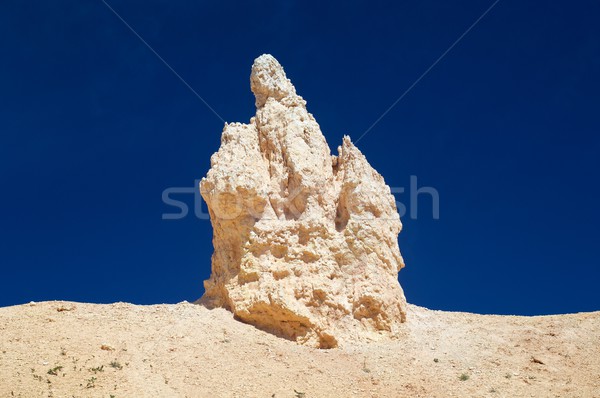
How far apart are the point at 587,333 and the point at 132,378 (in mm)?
14908

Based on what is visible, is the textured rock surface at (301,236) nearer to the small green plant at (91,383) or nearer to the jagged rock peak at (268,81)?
the jagged rock peak at (268,81)

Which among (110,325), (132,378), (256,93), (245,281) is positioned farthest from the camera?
(256,93)

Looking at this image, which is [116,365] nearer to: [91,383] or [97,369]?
[97,369]

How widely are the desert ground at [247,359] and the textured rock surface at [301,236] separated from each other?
0.87m

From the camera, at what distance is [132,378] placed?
16.3 meters

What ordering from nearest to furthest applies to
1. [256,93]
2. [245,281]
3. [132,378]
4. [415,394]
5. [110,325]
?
[132,378]
[415,394]
[110,325]
[245,281]
[256,93]

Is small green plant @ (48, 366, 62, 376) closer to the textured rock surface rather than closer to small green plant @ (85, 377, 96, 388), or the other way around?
small green plant @ (85, 377, 96, 388)

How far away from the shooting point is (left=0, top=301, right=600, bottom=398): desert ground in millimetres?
16281

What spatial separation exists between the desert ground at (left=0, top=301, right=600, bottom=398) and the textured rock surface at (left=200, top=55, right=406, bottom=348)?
865mm

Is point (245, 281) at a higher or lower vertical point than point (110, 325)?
higher

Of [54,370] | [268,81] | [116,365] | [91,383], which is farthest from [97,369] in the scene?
[268,81]

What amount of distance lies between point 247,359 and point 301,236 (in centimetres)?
511

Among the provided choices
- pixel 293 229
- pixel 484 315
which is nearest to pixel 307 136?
pixel 293 229

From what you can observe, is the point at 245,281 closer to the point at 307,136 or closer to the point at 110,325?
the point at 110,325
